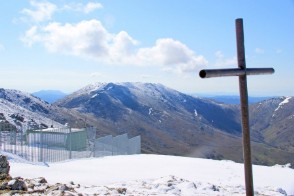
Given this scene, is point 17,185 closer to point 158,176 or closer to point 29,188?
point 29,188

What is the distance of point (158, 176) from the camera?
48.4 ft

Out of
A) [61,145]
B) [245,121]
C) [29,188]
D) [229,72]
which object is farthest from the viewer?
[61,145]

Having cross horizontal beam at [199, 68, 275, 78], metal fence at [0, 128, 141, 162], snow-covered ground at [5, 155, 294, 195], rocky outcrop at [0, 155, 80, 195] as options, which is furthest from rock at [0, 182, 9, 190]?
metal fence at [0, 128, 141, 162]

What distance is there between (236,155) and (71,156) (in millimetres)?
160340

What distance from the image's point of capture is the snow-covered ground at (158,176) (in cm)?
1138

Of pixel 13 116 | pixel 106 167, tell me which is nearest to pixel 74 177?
pixel 106 167

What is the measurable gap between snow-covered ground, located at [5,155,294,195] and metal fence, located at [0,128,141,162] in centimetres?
413

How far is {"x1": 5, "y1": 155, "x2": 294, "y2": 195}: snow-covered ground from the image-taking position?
1138cm

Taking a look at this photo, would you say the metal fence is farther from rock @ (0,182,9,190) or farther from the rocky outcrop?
rock @ (0,182,9,190)

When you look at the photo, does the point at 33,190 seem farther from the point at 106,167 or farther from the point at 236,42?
the point at 106,167

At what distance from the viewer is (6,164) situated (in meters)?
11.5

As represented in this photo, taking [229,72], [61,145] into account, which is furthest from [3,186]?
[61,145]

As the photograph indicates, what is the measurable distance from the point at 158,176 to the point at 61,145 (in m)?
12.1

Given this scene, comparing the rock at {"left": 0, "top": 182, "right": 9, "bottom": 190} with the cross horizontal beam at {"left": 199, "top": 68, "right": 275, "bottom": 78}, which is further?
the rock at {"left": 0, "top": 182, "right": 9, "bottom": 190}
